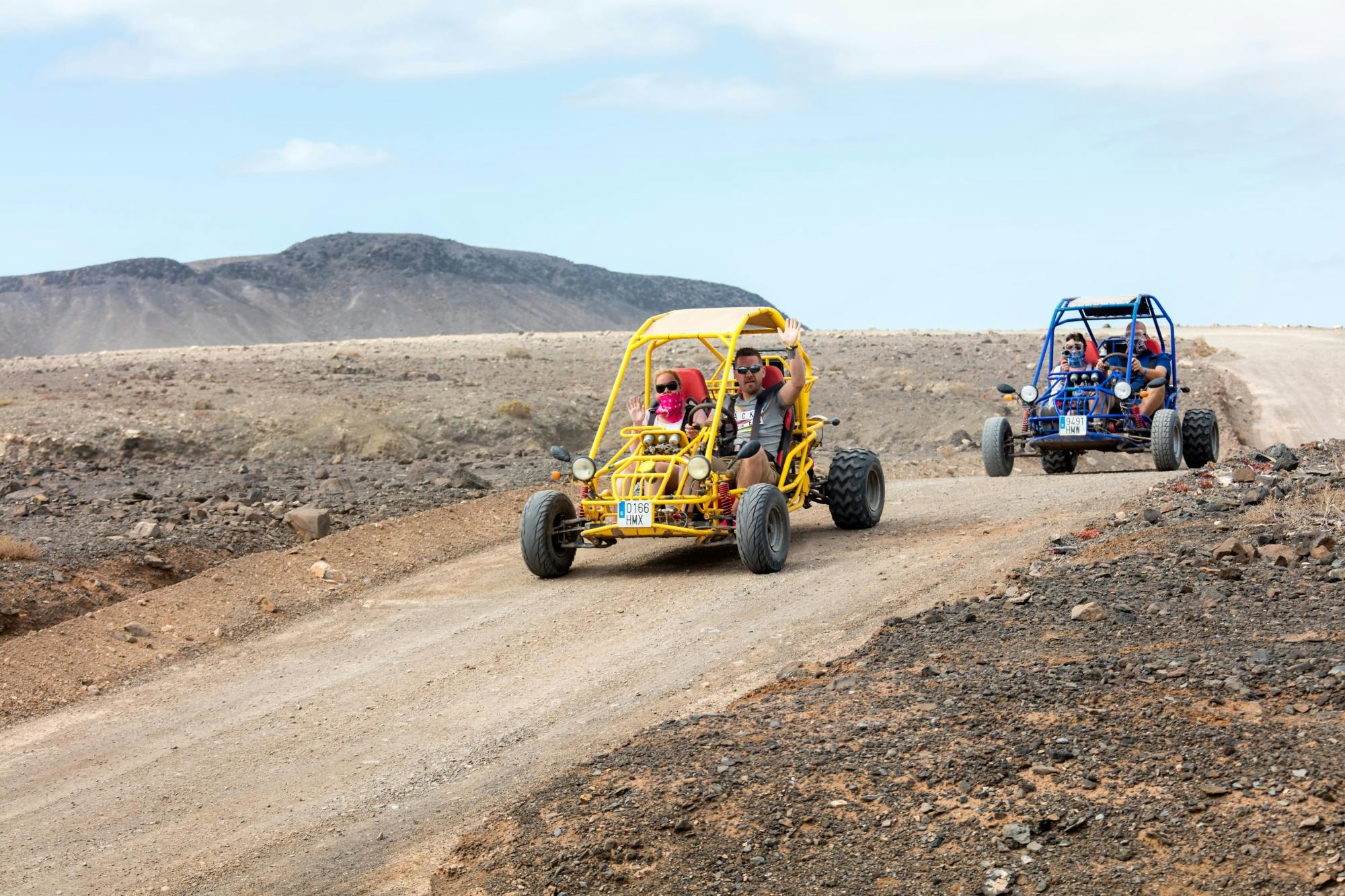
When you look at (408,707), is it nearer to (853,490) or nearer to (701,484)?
(701,484)

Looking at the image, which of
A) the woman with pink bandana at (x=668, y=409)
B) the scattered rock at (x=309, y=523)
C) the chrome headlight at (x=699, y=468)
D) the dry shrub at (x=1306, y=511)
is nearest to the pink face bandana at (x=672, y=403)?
the woman with pink bandana at (x=668, y=409)

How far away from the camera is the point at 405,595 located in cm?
1223

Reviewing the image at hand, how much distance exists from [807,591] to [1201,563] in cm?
296

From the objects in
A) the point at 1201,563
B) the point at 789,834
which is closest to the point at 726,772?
the point at 789,834

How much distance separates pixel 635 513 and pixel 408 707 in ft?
11.4

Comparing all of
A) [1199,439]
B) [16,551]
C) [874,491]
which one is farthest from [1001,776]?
[1199,439]

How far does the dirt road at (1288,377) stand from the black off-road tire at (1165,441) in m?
11.9

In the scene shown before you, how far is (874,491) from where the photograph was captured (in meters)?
14.1

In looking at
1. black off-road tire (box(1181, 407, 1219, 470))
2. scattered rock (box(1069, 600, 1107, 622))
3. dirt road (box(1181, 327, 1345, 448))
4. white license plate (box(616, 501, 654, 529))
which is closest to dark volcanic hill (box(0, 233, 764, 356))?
dirt road (box(1181, 327, 1345, 448))

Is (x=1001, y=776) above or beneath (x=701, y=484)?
beneath

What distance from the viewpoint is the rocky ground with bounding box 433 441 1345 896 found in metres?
5.17

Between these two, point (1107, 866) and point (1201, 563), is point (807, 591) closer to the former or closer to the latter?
point (1201, 563)

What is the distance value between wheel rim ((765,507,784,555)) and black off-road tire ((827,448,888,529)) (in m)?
1.93

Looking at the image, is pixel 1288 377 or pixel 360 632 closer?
pixel 360 632
